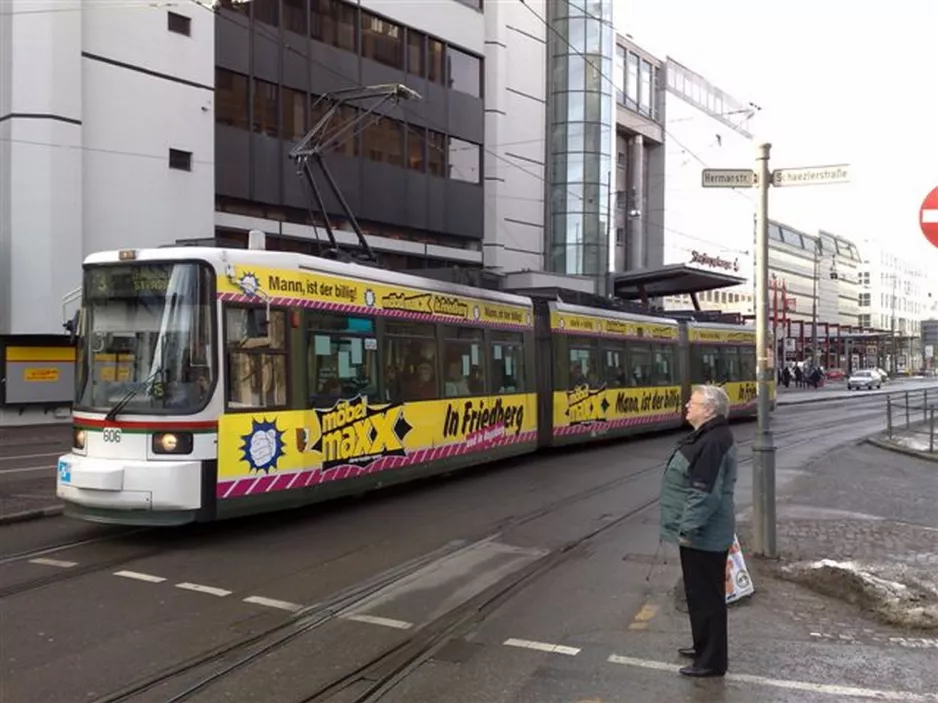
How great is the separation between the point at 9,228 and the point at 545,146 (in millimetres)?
25103

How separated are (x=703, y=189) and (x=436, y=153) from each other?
26.0m

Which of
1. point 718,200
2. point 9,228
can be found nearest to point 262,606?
point 9,228

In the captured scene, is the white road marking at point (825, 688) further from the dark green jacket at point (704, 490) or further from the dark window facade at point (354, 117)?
the dark window facade at point (354, 117)

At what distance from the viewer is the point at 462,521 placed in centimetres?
980

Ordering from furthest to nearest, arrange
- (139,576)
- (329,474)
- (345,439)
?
(345,439)
(329,474)
(139,576)

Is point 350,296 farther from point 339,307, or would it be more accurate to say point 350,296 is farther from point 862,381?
point 862,381

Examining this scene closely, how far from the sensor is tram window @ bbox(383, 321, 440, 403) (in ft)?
35.8

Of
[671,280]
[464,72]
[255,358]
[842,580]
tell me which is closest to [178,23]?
[464,72]

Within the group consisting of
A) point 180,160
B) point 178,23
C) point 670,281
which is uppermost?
point 178,23

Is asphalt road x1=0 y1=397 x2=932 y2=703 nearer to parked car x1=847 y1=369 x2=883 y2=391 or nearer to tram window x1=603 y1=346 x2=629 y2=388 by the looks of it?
tram window x1=603 y1=346 x2=629 y2=388

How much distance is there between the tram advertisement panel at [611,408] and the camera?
1638 cm

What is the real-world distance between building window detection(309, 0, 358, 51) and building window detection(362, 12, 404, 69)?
0.58m

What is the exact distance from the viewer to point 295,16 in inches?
1055

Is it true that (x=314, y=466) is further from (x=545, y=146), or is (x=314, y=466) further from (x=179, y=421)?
(x=545, y=146)
